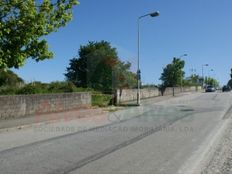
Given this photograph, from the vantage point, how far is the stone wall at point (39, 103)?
2239 centimetres

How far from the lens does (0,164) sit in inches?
386

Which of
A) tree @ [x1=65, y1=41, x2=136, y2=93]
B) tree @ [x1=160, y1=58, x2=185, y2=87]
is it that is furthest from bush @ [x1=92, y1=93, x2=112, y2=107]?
tree @ [x1=160, y1=58, x2=185, y2=87]

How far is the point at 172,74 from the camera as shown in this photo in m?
87.6

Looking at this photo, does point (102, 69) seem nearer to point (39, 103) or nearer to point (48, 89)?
point (48, 89)

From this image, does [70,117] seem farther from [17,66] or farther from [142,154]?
[142,154]

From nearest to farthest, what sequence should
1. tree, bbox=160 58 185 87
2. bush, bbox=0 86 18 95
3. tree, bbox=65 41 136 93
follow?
bush, bbox=0 86 18 95 → tree, bbox=65 41 136 93 → tree, bbox=160 58 185 87

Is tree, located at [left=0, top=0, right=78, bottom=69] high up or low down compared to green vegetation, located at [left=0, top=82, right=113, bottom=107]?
up

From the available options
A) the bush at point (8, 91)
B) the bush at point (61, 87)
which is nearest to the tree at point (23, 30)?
the bush at point (8, 91)

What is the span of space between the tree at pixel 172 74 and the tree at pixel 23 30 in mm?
67237

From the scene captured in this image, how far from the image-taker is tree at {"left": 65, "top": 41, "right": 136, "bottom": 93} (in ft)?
168

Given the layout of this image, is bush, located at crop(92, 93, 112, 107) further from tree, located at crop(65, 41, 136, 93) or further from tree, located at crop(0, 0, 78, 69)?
tree, located at crop(0, 0, 78, 69)

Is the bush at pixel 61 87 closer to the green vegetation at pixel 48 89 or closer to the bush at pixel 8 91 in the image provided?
the green vegetation at pixel 48 89

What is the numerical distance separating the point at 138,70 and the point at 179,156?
29787 mm

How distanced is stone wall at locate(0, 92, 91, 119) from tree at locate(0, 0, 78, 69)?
3.43 m
